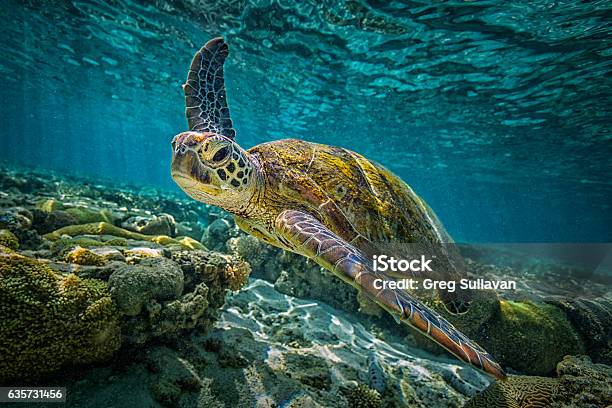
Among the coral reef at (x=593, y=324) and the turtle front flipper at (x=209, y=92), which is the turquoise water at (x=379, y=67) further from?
the coral reef at (x=593, y=324)

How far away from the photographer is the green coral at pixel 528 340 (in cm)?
429

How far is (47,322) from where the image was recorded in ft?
6.64

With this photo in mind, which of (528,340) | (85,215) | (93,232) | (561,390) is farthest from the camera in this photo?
(85,215)

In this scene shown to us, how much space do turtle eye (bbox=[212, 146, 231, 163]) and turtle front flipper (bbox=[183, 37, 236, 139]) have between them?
1363mm

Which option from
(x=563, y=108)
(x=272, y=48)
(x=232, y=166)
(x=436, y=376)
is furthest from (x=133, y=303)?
(x=563, y=108)

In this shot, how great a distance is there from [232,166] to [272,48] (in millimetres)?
10930

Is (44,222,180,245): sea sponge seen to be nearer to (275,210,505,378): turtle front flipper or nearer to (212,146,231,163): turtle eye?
(212,146,231,163): turtle eye

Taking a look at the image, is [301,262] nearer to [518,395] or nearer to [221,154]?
A: [221,154]

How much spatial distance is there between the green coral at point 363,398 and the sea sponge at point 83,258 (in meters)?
2.86

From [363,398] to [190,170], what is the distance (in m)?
2.86

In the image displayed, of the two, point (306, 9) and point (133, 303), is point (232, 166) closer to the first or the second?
point (133, 303)

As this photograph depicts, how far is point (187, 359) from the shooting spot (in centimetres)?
259

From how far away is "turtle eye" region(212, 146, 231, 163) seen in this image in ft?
8.77

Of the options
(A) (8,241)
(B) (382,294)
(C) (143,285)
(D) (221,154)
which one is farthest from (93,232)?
(B) (382,294)
